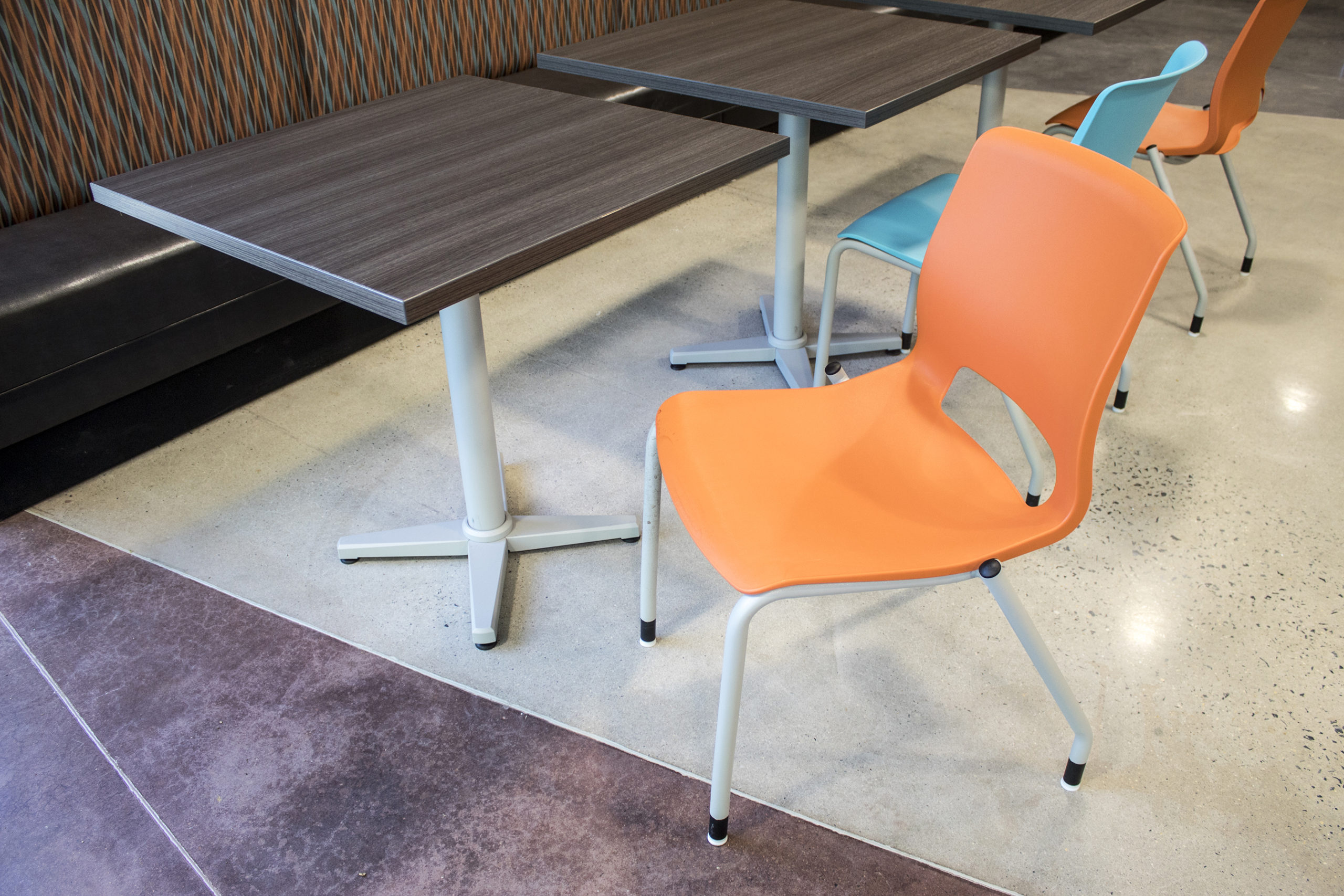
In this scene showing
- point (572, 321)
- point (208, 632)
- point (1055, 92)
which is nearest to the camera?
point (208, 632)

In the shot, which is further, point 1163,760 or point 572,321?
point 572,321

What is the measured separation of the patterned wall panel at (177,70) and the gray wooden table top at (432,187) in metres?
0.73

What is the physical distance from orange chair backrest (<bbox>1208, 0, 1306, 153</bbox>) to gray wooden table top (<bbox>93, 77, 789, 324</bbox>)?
1366 mm

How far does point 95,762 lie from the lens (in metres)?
1.62

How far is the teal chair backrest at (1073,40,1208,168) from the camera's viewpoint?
69.3 inches

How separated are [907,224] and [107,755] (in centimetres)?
186

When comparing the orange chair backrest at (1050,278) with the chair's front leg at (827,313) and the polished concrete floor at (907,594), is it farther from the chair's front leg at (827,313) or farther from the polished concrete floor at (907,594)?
the chair's front leg at (827,313)

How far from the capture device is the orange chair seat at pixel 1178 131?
257 cm

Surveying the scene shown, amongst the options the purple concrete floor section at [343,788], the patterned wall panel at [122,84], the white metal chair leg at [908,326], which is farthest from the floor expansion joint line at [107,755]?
the white metal chair leg at [908,326]

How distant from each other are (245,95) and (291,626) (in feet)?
4.95

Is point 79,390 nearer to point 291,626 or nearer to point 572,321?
point 291,626

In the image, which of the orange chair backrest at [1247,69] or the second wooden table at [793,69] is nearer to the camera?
the second wooden table at [793,69]

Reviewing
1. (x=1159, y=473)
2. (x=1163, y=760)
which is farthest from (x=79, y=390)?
(x=1159, y=473)

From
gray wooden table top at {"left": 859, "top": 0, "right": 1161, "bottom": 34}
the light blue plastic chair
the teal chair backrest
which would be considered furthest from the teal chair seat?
gray wooden table top at {"left": 859, "top": 0, "right": 1161, "bottom": 34}
